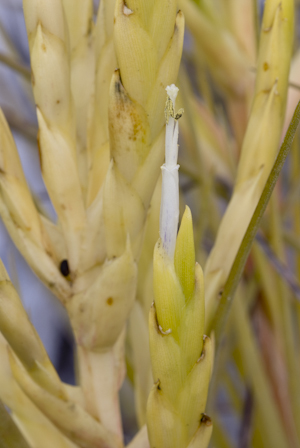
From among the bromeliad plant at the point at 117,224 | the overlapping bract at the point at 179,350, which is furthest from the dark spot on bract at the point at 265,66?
the overlapping bract at the point at 179,350

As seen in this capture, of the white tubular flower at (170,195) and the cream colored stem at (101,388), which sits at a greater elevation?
the white tubular flower at (170,195)

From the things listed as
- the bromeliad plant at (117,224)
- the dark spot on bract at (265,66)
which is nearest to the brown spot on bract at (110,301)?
the bromeliad plant at (117,224)

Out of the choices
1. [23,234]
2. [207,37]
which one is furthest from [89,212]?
[207,37]

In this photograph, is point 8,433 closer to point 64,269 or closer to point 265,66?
point 64,269

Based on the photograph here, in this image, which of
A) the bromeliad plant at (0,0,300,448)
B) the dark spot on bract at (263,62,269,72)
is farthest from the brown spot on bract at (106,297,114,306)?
the dark spot on bract at (263,62,269,72)

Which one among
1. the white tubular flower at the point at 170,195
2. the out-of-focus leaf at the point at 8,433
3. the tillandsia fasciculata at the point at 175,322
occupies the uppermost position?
the white tubular flower at the point at 170,195

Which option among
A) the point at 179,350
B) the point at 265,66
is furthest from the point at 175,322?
the point at 265,66

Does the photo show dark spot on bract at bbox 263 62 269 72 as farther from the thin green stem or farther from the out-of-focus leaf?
the out-of-focus leaf

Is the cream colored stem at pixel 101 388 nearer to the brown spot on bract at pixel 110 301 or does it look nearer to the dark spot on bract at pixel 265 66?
A: the brown spot on bract at pixel 110 301

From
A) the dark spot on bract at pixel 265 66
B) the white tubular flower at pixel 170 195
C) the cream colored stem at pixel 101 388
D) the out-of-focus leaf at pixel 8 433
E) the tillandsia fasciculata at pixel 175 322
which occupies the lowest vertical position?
the out-of-focus leaf at pixel 8 433

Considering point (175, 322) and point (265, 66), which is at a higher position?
point (265, 66)

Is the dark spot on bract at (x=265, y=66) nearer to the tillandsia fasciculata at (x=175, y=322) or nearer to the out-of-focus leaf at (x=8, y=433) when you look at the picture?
the tillandsia fasciculata at (x=175, y=322)
